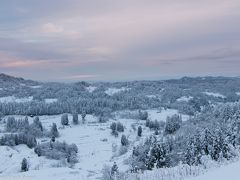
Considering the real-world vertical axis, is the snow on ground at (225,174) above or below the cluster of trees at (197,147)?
above

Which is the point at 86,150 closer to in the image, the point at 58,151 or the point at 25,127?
the point at 58,151

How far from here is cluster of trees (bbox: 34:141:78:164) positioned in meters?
133

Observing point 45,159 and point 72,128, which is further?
point 72,128

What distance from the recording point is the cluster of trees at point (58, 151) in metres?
133

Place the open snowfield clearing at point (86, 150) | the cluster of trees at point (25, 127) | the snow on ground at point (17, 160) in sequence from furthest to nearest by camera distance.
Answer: the cluster of trees at point (25, 127)
the open snowfield clearing at point (86, 150)
the snow on ground at point (17, 160)

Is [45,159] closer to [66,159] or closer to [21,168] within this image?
[66,159]

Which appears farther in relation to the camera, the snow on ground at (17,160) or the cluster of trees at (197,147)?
the snow on ground at (17,160)

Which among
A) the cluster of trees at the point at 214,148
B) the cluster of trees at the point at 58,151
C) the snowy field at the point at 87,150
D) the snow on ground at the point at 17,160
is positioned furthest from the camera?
the cluster of trees at the point at 58,151

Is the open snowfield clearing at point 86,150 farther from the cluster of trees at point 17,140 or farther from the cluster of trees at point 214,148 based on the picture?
the cluster of trees at point 214,148

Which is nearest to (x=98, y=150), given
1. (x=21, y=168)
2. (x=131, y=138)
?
(x=131, y=138)

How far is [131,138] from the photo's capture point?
168 metres

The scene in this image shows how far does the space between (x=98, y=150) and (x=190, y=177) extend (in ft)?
442

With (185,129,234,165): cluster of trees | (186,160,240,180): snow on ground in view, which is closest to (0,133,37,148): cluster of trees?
(185,129,234,165): cluster of trees

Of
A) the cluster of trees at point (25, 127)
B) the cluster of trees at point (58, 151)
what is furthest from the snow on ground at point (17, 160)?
the cluster of trees at point (25, 127)
